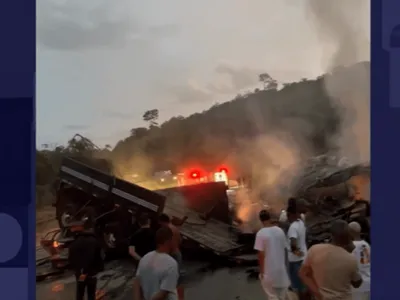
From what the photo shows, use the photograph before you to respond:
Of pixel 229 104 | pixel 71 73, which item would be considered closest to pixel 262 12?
pixel 229 104

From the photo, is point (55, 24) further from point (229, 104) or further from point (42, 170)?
point (229, 104)

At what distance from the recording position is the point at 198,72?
125 inches

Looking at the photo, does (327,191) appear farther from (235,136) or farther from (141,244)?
(141,244)

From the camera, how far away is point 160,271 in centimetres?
312

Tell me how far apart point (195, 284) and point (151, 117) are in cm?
93

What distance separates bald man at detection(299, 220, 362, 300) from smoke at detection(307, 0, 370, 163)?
16.7 inches

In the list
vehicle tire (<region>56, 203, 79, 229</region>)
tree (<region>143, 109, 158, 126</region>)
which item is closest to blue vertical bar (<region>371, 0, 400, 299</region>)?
tree (<region>143, 109, 158, 126</region>)

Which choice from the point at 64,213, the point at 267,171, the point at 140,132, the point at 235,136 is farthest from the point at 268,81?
the point at 64,213

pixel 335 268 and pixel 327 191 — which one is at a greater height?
pixel 327 191

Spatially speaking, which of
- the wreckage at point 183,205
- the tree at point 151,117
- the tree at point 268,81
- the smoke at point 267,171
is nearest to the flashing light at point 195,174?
the wreckage at point 183,205

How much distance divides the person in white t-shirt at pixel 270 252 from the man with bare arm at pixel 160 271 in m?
0.46

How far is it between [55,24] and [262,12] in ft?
3.68

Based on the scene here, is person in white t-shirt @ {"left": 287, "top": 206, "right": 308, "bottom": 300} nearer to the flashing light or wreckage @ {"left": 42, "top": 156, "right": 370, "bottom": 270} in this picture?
wreckage @ {"left": 42, "top": 156, "right": 370, "bottom": 270}

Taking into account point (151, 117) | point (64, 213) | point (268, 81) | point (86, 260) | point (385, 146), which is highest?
point (268, 81)
